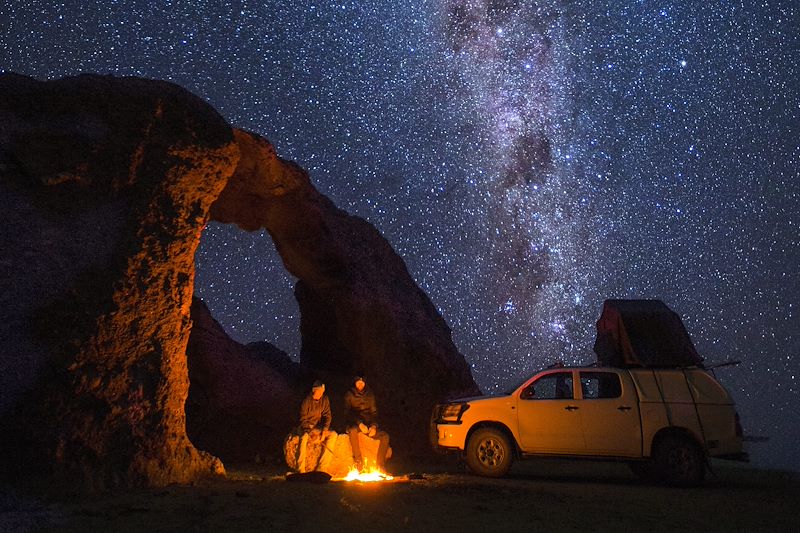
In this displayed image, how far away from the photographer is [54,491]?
25.5 feet

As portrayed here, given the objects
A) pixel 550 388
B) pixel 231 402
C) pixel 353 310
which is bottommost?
pixel 231 402

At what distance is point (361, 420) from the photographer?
461 inches

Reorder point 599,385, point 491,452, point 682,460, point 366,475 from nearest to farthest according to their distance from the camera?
1. point 366,475
2. point 682,460
3. point 491,452
4. point 599,385

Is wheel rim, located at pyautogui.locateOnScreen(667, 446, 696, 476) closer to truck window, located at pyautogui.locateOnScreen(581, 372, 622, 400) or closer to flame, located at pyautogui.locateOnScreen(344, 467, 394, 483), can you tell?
truck window, located at pyautogui.locateOnScreen(581, 372, 622, 400)

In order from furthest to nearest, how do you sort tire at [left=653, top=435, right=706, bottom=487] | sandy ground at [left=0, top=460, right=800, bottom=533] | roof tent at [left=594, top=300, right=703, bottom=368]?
roof tent at [left=594, top=300, right=703, bottom=368] < tire at [left=653, top=435, right=706, bottom=487] < sandy ground at [left=0, top=460, right=800, bottom=533]

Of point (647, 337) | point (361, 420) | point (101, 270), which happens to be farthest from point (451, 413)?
point (101, 270)

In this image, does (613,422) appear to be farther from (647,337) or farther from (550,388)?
(647,337)

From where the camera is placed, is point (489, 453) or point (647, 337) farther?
point (647, 337)

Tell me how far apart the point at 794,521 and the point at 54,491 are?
9.43 m

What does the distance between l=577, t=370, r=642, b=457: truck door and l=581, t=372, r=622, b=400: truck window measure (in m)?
0.02

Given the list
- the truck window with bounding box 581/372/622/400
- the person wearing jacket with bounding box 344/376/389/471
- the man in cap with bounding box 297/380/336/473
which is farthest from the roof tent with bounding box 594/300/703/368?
the man in cap with bounding box 297/380/336/473

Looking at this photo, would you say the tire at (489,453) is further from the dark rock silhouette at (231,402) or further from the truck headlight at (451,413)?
the dark rock silhouette at (231,402)

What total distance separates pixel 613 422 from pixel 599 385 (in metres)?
0.80

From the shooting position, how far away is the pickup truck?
11.4 meters
